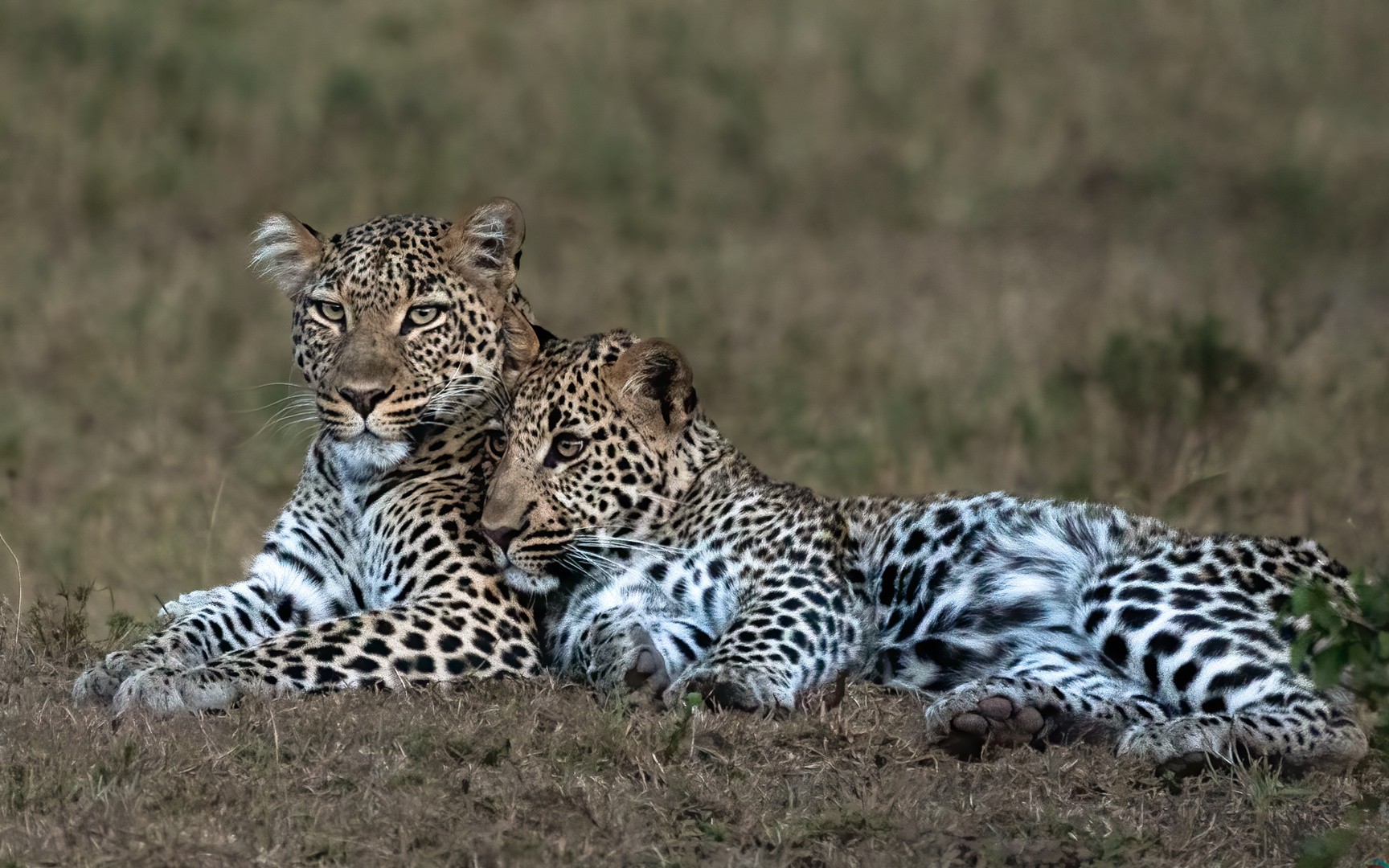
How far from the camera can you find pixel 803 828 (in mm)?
6176

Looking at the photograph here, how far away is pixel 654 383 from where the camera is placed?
28.8ft

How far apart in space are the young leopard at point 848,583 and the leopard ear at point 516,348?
21 millimetres

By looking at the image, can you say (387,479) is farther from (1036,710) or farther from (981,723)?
(1036,710)

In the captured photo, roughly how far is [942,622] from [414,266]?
2.86 m

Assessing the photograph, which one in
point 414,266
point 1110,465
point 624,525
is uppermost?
point 414,266

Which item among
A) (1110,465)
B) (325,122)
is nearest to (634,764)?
(1110,465)

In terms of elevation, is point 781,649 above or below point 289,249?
below

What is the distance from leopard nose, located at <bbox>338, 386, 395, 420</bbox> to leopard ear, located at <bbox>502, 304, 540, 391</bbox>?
0.63 meters

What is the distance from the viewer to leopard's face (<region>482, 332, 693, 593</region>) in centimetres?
843

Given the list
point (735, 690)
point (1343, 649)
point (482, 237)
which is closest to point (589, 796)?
point (735, 690)

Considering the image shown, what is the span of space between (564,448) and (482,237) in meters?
1.17

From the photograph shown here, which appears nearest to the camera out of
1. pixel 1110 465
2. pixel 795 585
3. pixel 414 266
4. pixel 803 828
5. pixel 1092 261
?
pixel 803 828

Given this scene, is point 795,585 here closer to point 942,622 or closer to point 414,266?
point 942,622

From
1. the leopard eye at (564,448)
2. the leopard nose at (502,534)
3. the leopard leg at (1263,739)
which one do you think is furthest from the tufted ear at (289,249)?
the leopard leg at (1263,739)
